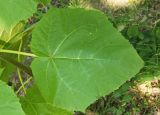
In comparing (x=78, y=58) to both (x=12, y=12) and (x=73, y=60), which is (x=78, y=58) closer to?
(x=73, y=60)

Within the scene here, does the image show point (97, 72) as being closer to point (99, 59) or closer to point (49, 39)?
point (99, 59)

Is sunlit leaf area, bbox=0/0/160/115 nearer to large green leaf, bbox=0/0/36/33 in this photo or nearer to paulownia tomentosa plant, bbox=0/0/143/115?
paulownia tomentosa plant, bbox=0/0/143/115

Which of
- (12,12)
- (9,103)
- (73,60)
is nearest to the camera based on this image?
(12,12)

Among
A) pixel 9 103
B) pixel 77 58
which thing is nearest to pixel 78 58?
pixel 77 58

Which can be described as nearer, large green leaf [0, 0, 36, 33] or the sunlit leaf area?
large green leaf [0, 0, 36, 33]

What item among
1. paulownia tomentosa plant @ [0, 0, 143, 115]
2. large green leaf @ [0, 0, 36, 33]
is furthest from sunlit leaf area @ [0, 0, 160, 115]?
large green leaf @ [0, 0, 36, 33]

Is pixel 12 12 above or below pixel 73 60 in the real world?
above
